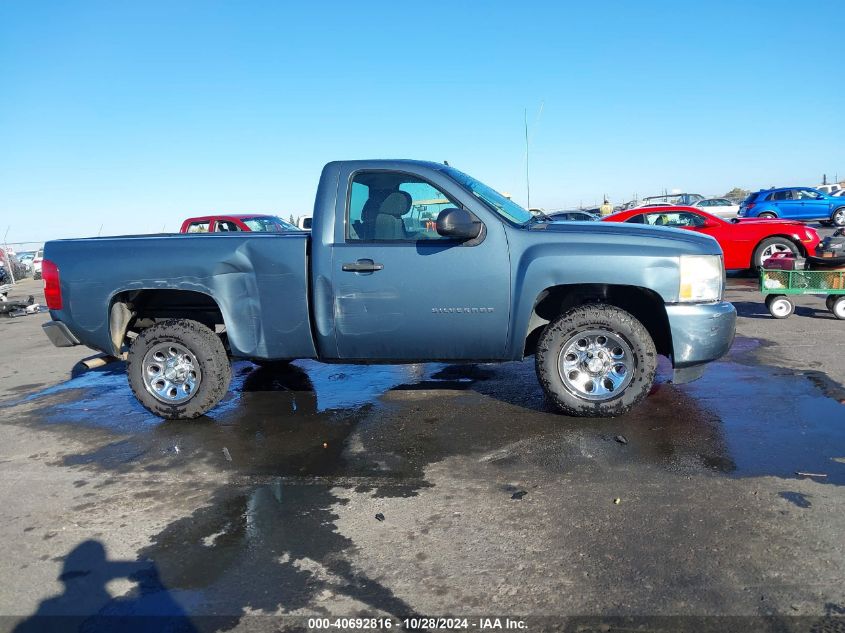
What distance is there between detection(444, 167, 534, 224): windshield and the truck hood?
0.87ft

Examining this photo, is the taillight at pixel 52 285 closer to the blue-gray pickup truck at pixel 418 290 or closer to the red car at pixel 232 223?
the blue-gray pickup truck at pixel 418 290

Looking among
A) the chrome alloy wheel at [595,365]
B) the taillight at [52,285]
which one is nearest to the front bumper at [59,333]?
the taillight at [52,285]

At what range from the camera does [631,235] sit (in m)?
4.41

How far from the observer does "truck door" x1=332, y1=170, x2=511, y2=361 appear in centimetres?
441

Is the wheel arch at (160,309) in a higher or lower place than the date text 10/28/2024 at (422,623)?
higher

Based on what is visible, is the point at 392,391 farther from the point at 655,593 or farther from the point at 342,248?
the point at 655,593

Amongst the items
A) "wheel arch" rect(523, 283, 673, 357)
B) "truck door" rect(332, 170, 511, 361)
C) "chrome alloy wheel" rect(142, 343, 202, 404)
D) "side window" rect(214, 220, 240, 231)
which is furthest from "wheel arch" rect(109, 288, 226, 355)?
"side window" rect(214, 220, 240, 231)

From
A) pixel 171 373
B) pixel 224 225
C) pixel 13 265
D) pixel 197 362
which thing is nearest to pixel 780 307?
pixel 197 362

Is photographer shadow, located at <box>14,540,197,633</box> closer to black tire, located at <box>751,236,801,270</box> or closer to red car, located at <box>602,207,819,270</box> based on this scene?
red car, located at <box>602,207,819,270</box>

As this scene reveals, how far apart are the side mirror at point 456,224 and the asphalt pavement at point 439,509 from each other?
4.89ft

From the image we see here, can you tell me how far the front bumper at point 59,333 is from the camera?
492cm

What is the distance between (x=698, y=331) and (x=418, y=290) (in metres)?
2.05

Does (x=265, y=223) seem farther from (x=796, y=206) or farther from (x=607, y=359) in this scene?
(x=796, y=206)

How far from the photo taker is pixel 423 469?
3834 millimetres
